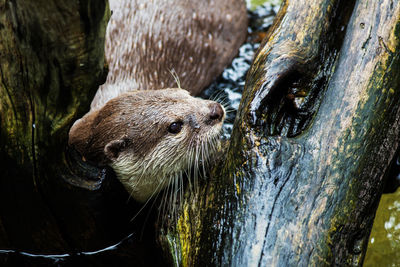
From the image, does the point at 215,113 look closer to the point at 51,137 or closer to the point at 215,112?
the point at 215,112

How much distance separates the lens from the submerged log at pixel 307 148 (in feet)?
5.29

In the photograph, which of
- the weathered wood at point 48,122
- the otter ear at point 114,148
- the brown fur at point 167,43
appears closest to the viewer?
the weathered wood at point 48,122

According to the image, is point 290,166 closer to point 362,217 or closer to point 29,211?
point 362,217

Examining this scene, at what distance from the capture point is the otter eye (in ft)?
7.54

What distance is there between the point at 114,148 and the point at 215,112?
20.5 inches

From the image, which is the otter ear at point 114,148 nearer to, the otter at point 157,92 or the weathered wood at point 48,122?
the otter at point 157,92

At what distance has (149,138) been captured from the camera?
2.29 metres

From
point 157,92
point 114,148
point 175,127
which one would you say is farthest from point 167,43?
point 114,148

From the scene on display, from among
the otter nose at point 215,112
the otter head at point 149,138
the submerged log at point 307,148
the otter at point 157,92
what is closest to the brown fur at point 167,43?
the otter at point 157,92

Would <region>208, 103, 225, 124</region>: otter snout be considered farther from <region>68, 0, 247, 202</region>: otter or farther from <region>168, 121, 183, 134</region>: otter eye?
<region>168, 121, 183, 134</region>: otter eye

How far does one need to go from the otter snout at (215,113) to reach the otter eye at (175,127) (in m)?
0.15

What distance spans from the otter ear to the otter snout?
433 millimetres

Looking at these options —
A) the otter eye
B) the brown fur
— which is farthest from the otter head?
the brown fur

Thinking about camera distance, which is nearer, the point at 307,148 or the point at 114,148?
the point at 307,148
